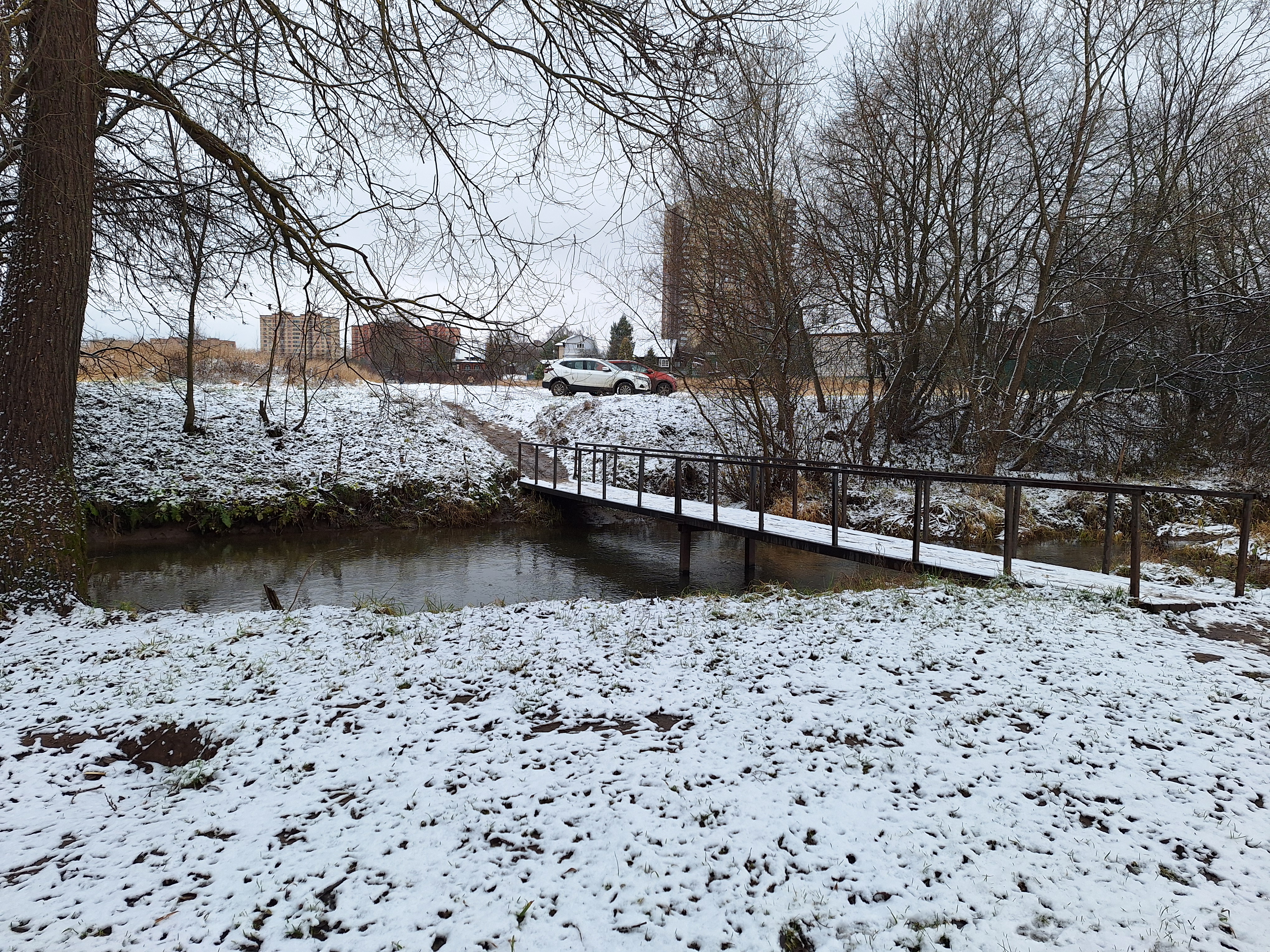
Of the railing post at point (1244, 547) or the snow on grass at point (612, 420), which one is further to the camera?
the snow on grass at point (612, 420)

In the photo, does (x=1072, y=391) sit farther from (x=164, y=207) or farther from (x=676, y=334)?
(x=164, y=207)

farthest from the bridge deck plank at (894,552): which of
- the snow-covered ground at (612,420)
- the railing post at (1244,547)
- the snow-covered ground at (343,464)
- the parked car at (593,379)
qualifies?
the parked car at (593,379)

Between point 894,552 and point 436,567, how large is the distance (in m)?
7.02

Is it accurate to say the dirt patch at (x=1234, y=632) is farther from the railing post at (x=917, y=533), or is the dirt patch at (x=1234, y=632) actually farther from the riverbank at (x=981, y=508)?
the riverbank at (x=981, y=508)

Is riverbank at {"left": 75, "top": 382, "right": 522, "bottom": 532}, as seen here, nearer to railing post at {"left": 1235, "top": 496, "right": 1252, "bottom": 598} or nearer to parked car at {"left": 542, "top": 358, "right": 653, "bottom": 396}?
parked car at {"left": 542, "top": 358, "right": 653, "bottom": 396}

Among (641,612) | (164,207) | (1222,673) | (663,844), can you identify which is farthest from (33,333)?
(1222,673)

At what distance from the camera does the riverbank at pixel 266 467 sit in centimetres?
1328

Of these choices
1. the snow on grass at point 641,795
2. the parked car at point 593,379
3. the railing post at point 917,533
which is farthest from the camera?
the parked car at point 593,379

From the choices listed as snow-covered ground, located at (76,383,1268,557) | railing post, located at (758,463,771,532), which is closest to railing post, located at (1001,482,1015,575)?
railing post, located at (758,463,771,532)

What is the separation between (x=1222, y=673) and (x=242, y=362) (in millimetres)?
23508

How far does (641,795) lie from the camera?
2.88 metres

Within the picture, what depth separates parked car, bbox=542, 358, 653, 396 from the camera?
2511 centimetres

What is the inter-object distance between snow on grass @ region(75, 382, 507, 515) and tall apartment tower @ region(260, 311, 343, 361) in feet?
22.2

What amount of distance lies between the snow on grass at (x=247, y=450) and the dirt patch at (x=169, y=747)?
30.6ft
